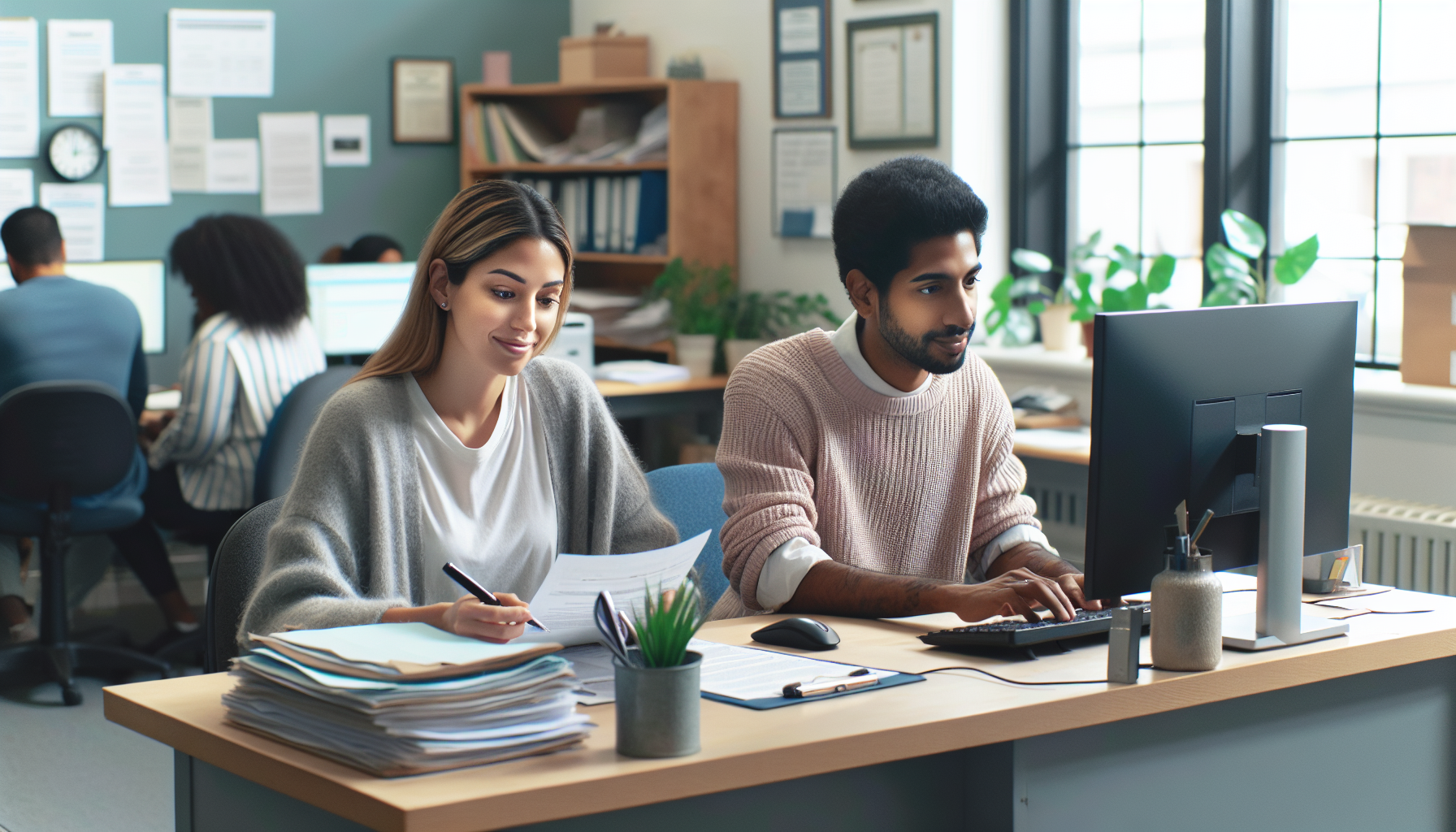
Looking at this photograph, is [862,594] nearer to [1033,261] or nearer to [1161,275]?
[1161,275]

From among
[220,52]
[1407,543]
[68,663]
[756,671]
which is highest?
[220,52]

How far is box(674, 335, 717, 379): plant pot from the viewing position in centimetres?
466

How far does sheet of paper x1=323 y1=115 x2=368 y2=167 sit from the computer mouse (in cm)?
396

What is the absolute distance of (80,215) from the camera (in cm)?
478

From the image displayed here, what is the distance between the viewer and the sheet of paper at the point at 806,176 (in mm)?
4488

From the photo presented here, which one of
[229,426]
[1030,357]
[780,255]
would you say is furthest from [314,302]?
[1030,357]

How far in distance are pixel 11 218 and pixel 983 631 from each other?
3338 millimetres

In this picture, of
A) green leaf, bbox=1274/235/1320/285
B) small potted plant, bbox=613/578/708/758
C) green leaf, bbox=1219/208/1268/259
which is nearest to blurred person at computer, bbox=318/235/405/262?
green leaf, bbox=1219/208/1268/259

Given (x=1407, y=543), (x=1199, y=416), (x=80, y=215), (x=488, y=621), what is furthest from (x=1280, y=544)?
(x=80, y=215)

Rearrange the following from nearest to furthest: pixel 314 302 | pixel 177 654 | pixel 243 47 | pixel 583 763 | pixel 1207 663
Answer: pixel 583 763, pixel 1207 663, pixel 177 654, pixel 314 302, pixel 243 47

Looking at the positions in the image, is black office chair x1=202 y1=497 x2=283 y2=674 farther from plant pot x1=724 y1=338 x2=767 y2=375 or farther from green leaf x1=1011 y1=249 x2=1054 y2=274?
plant pot x1=724 y1=338 x2=767 y2=375

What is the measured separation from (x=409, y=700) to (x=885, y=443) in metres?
1.02

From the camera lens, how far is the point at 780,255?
4.73 metres

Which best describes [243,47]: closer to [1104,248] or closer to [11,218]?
[11,218]
